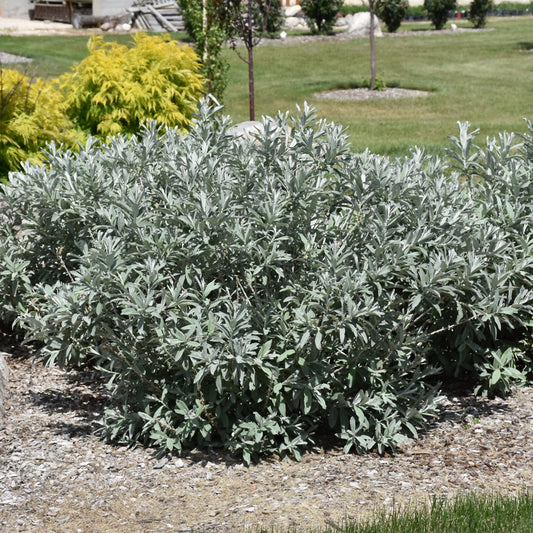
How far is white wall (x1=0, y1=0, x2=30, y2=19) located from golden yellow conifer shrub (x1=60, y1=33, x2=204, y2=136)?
31.1 m

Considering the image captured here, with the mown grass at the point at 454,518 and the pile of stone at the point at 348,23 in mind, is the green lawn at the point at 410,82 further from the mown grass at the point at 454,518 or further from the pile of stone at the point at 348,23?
the mown grass at the point at 454,518

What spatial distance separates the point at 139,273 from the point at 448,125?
11.5 meters

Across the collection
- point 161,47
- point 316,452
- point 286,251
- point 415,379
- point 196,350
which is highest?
point 161,47

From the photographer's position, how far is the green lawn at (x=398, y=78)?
1448 centimetres

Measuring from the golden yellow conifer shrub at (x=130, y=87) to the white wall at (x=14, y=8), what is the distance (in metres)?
31.1

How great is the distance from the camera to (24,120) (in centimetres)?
748

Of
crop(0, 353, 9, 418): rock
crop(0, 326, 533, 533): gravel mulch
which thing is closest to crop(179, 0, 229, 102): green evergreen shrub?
crop(0, 353, 9, 418): rock

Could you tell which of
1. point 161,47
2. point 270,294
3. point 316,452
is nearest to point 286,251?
point 270,294

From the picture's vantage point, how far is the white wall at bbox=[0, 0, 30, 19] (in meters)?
36.9

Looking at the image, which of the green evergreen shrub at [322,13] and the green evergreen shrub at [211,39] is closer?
the green evergreen shrub at [211,39]

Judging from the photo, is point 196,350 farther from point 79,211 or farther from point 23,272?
point 23,272

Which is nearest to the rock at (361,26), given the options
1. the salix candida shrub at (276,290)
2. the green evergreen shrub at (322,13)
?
the green evergreen shrub at (322,13)

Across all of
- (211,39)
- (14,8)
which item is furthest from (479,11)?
(211,39)

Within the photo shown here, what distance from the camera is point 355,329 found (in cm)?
382
